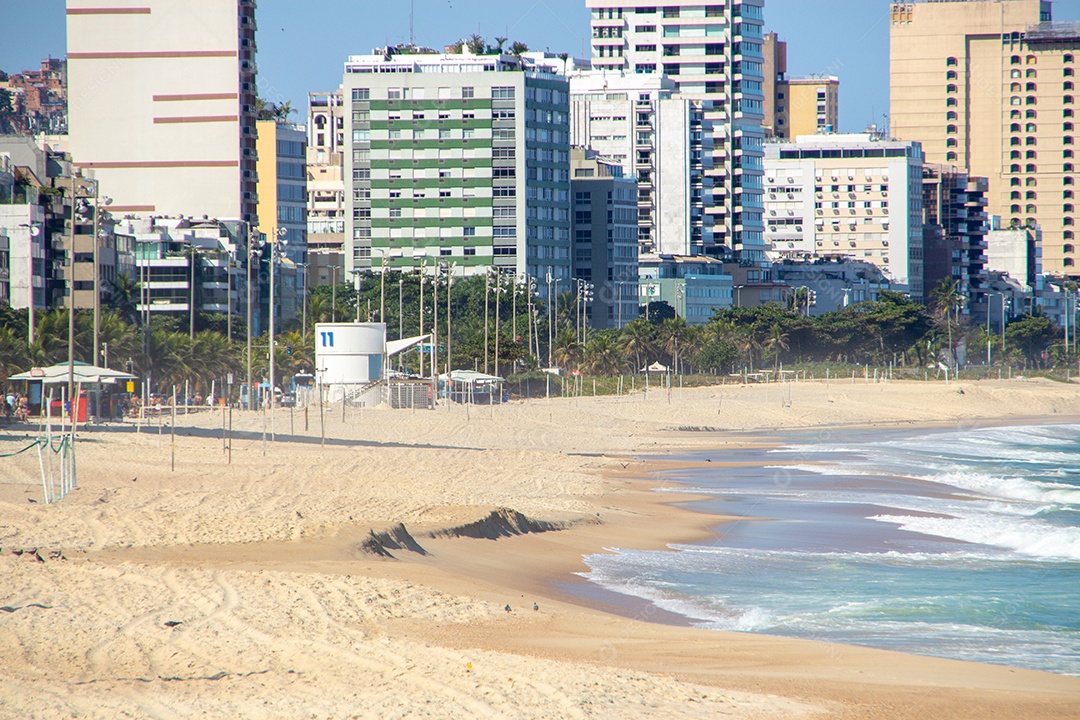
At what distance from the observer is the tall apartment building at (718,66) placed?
14975cm

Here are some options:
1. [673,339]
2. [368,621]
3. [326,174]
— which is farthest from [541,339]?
[368,621]

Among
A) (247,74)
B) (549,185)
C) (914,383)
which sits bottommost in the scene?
(914,383)

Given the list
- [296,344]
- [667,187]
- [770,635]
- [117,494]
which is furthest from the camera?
[667,187]

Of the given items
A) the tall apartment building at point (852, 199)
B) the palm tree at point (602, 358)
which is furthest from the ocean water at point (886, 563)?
the tall apartment building at point (852, 199)

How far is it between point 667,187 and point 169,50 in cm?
5901

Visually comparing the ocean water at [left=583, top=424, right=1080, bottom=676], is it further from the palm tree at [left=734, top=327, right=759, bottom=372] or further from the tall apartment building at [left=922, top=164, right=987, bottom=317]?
the tall apartment building at [left=922, top=164, right=987, bottom=317]

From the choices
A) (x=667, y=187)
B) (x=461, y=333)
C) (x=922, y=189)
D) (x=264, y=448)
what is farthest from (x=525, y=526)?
(x=922, y=189)

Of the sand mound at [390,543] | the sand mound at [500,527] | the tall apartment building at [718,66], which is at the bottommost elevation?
the sand mound at [500,527]

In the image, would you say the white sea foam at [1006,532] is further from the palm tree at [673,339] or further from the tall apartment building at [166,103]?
the tall apartment building at [166,103]

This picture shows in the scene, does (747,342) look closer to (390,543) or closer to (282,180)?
(282,180)

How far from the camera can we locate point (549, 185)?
11962 cm

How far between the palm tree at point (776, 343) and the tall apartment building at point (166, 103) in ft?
159

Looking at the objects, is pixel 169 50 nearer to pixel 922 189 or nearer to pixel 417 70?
pixel 417 70

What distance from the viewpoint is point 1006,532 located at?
965 inches
